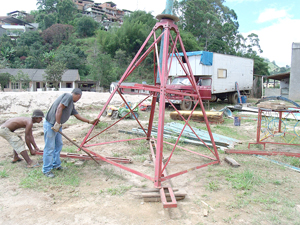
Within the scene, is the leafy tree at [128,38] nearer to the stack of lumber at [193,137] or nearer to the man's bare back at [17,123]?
the stack of lumber at [193,137]

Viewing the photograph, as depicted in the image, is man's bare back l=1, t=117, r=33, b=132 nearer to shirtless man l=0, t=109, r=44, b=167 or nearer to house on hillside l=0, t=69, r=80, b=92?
shirtless man l=0, t=109, r=44, b=167

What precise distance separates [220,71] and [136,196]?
12996mm

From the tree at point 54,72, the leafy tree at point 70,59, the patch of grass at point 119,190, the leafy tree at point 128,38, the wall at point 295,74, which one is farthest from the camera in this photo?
the leafy tree at point 70,59

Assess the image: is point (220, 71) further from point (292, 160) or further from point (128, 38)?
point (128, 38)

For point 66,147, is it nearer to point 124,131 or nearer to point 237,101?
point 124,131

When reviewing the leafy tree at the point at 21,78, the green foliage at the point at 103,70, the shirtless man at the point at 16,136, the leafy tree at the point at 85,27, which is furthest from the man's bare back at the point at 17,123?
the leafy tree at the point at 85,27

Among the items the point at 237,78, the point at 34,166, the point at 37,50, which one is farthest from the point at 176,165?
the point at 37,50

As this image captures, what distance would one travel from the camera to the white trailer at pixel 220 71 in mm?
13695

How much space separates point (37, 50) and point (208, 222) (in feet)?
178

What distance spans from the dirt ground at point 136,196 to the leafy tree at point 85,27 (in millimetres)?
64331

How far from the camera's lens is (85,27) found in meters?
63.2

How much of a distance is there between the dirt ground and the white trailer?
944 centimetres

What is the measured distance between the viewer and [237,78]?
55.2 feet

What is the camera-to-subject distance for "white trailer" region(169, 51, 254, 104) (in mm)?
13695
